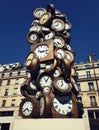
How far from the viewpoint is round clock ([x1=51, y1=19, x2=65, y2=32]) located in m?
15.0

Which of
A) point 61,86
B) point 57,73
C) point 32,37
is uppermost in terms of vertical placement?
point 32,37

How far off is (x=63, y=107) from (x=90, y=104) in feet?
60.8

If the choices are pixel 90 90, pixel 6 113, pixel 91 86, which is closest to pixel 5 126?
pixel 6 113

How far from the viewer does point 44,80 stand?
39.0 feet

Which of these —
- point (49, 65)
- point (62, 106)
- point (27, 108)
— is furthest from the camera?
point (49, 65)

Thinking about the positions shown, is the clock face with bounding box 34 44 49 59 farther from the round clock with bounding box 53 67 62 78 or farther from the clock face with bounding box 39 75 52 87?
the clock face with bounding box 39 75 52 87

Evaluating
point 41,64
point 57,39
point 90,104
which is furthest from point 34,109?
point 90,104

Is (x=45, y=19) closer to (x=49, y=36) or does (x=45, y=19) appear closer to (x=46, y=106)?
(x=49, y=36)

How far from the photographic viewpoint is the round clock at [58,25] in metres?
15.0

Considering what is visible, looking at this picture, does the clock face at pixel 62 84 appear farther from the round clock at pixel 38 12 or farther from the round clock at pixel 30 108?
the round clock at pixel 38 12

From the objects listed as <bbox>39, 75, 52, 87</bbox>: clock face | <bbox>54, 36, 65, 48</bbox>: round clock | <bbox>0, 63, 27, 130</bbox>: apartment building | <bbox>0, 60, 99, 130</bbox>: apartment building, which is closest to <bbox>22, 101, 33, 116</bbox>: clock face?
<bbox>39, 75, 52, 87</bbox>: clock face

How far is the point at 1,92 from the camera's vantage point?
114 ft

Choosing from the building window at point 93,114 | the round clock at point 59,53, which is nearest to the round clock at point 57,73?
the round clock at point 59,53

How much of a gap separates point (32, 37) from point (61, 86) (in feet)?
19.2
